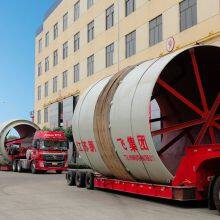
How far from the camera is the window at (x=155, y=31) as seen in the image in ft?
116

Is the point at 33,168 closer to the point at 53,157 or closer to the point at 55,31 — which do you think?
the point at 53,157

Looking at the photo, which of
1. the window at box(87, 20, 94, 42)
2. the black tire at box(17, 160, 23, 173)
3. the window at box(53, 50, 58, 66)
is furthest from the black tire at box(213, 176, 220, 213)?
the window at box(53, 50, 58, 66)

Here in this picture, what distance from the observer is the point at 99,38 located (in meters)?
47.3

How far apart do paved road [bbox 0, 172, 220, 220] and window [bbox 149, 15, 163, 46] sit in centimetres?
1992

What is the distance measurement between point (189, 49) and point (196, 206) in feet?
15.4

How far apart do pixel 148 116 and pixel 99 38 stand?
34355mm

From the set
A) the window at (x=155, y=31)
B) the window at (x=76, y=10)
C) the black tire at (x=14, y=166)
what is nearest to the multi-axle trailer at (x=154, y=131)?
the window at (x=155, y=31)

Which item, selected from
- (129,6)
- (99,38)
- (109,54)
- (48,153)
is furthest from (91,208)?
(99,38)

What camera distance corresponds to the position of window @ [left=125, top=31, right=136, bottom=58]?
3972 centimetres

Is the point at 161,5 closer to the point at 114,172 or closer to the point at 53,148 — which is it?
the point at 53,148

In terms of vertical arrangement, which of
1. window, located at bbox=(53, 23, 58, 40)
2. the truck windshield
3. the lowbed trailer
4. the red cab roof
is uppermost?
window, located at bbox=(53, 23, 58, 40)

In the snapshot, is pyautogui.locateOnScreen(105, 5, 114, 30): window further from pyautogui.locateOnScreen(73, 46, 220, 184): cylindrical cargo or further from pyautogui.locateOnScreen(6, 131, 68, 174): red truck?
pyautogui.locateOnScreen(73, 46, 220, 184): cylindrical cargo

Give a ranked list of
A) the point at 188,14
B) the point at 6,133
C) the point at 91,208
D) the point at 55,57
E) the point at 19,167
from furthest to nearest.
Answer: the point at 55,57 → the point at 6,133 → the point at 19,167 → the point at 188,14 → the point at 91,208

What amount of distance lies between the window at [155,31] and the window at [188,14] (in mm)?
2832
